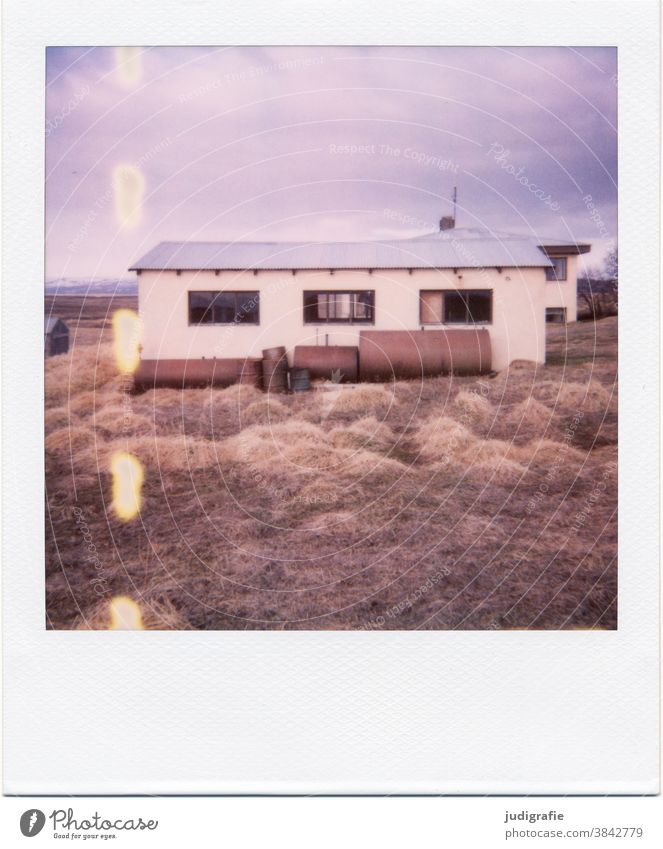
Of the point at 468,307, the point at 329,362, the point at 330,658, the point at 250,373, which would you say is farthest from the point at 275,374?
the point at 330,658

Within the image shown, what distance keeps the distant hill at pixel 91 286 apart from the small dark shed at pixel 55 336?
22 cm

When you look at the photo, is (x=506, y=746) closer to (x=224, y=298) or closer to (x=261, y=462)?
(x=261, y=462)

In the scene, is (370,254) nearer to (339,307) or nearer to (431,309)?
(339,307)

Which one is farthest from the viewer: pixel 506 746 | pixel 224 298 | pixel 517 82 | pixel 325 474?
pixel 224 298

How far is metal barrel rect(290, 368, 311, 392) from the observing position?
6.14 metres

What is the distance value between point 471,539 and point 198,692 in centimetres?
223

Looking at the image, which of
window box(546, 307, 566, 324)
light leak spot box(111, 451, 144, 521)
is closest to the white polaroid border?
light leak spot box(111, 451, 144, 521)

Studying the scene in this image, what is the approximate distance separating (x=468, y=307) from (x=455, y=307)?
212mm

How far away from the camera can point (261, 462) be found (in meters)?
4.87

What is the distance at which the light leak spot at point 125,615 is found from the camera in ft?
13.0

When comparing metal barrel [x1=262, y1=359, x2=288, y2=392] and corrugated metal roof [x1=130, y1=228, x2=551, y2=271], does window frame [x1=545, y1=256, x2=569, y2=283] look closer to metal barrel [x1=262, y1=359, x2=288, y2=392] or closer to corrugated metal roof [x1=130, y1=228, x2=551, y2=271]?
corrugated metal roof [x1=130, y1=228, x2=551, y2=271]

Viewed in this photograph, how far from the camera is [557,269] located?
6.02 m

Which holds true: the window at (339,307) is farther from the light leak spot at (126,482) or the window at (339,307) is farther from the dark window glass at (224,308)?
the light leak spot at (126,482)
